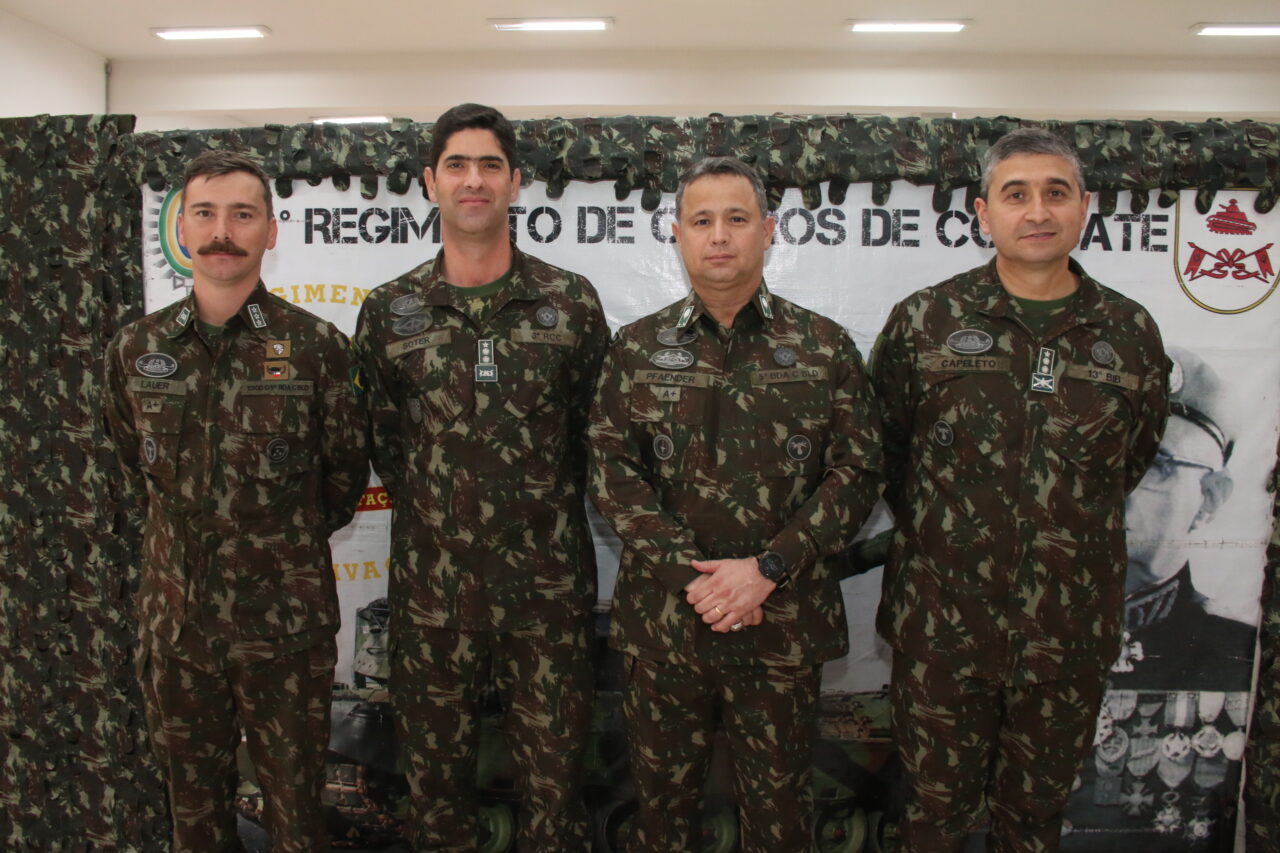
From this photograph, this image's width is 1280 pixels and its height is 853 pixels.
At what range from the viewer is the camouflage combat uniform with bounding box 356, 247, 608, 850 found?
188 centimetres

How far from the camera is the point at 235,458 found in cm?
180

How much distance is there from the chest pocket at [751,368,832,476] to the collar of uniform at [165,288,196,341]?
4.33 ft

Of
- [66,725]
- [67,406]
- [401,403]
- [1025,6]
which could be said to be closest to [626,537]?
[401,403]

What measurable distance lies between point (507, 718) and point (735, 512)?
0.77 m

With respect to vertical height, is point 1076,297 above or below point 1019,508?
above

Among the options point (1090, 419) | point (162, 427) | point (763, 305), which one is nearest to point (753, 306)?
point (763, 305)

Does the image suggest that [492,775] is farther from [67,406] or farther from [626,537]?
[67,406]

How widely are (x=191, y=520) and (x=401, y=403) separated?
0.53 metres

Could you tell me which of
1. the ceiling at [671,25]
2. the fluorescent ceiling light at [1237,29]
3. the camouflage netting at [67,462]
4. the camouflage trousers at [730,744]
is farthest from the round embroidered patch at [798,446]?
the fluorescent ceiling light at [1237,29]

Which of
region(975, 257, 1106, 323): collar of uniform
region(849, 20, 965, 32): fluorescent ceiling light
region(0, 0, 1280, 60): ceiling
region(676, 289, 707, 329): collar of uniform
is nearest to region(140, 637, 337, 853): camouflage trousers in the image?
region(676, 289, 707, 329): collar of uniform

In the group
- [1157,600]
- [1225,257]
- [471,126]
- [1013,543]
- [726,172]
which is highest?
[471,126]

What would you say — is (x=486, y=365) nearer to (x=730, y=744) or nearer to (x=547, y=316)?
(x=547, y=316)

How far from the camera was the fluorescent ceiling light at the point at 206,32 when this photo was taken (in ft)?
21.0

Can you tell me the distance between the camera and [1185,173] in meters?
2.17
